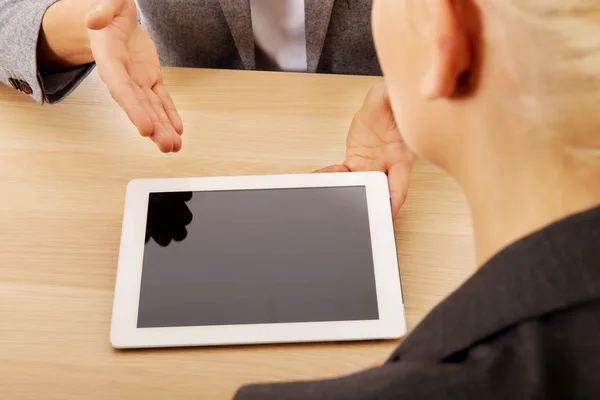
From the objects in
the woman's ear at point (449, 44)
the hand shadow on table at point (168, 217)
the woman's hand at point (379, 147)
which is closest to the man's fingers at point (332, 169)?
the woman's hand at point (379, 147)

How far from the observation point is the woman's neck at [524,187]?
11.1 inches

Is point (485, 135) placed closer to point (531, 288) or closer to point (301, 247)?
point (531, 288)

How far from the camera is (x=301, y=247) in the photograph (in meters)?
0.51

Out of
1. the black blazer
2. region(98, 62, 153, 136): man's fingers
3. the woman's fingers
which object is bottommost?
the woman's fingers

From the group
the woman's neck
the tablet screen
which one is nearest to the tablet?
the tablet screen

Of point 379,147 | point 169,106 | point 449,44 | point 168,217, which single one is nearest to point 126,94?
point 169,106

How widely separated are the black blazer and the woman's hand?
0.84 ft

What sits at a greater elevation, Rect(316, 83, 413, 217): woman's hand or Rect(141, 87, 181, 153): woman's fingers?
Rect(141, 87, 181, 153): woman's fingers

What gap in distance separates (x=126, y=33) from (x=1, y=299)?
0.33 meters

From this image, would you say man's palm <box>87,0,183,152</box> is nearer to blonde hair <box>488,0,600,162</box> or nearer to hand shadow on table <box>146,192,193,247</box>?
hand shadow on table <box>146,192,193,247</box>

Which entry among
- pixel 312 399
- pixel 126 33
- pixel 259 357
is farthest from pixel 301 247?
pixel 126 33

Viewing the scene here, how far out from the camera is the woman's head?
249 mm

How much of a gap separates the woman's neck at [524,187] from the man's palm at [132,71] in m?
0.34

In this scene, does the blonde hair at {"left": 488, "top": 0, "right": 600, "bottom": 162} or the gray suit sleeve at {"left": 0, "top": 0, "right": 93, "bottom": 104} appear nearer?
the blonde hair at {"left": 488, "top": 0, "right": 600, "bottom": 162}
